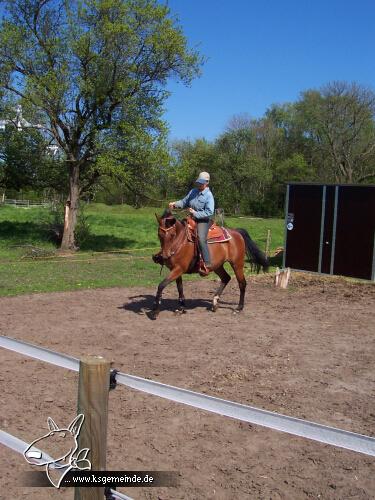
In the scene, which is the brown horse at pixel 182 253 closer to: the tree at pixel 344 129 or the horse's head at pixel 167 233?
the horse's head at pixel 167 233

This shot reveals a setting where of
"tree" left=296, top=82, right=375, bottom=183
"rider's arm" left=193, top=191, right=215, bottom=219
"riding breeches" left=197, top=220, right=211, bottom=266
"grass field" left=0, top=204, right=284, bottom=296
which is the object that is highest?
"tree" left=296, top=82, right=375, bottom=183

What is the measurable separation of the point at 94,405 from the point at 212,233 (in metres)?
6.79

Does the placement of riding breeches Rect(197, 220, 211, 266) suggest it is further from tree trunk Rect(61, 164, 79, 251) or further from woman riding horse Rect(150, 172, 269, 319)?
tree trunk Rect(61, 164, 79, 251)

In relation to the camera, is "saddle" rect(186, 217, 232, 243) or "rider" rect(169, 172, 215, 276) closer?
"rider" rect(169, 172, 215, 276)

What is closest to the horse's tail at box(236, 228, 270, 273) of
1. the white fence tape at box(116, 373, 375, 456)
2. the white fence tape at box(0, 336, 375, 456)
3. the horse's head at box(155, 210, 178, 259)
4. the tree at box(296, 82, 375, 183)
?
the horse's head at box(155, 210, 178, 259)

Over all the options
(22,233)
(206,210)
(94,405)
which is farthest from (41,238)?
(94,405)

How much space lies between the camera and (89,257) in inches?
717

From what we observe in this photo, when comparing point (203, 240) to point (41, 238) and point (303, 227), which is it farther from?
point (41, 238)

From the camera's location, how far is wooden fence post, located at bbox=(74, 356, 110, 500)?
2.43 metres

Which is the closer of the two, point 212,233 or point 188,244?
point 188,244

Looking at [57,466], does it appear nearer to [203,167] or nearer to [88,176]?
[88,176]

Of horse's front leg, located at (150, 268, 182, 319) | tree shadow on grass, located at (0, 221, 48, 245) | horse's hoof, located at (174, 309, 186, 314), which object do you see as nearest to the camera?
horse's front leg, located at (150, 268, 182, 319)

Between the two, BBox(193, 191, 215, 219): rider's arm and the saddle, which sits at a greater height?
BBox(193, 191, 215, 219): rider's arm

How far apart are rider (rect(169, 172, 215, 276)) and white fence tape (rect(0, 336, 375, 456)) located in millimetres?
5842
